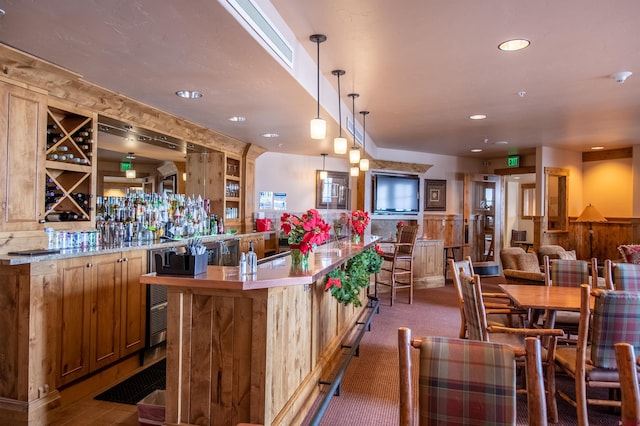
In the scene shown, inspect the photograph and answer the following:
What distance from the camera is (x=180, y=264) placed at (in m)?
2.16

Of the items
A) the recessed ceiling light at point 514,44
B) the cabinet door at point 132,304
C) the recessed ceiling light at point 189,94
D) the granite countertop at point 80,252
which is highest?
the recessed ceiling light at point 514,44

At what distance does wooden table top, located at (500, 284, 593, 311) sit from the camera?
2.83 metres

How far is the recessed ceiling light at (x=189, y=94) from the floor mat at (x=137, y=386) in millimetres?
2376

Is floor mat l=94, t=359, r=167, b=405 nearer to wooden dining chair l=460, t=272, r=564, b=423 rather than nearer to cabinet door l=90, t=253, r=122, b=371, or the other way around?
cabinet door l=90, t=253, r=122, b=371

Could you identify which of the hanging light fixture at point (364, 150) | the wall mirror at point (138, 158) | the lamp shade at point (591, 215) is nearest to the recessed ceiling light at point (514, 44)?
the hanging light fixture at point (364, 150)

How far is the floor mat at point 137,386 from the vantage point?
311cm

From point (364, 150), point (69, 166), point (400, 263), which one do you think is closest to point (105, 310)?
point (69, 166)

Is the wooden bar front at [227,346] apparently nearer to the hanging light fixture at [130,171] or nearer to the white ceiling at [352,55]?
the white ceiling at [352,55]

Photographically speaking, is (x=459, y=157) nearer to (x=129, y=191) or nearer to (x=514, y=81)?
(x=514, y=81)

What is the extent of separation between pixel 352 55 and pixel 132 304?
2836 millimetres

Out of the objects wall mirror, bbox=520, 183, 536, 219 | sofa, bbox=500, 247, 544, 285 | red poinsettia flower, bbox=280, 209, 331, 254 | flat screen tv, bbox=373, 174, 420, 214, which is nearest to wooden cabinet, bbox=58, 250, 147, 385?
red poinsettia flower, bbox=280, 209, 331, 254

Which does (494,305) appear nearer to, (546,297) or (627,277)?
(546,297)

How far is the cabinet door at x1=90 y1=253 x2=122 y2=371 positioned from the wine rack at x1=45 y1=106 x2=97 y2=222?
502mm

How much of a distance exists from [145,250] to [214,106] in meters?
1.53
